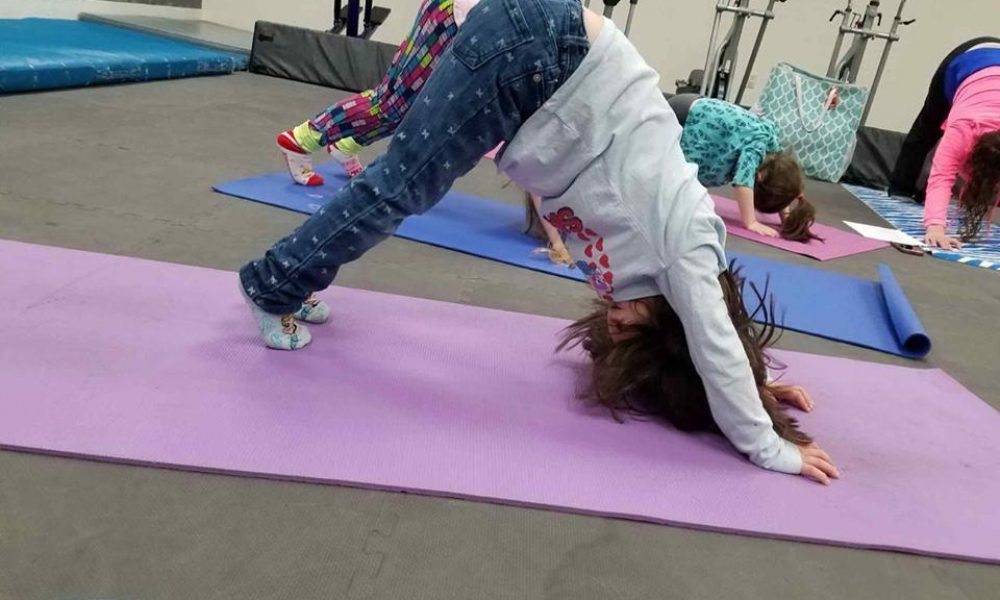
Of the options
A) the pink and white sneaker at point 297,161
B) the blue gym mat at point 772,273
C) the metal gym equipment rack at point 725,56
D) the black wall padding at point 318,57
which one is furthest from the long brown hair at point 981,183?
the black wall padding at point 318,57

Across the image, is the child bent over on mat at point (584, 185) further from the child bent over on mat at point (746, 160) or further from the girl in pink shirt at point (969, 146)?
the girl in pink shirt at point (969, 146)

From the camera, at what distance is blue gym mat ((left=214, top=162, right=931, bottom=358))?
2.38 m

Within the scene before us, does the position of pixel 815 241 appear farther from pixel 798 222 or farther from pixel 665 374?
pixel 665 374

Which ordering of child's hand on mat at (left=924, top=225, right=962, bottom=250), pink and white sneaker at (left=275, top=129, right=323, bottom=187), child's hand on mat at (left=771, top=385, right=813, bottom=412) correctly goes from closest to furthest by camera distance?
child's hand on mat at (left=771, top=385, right=813, bottom=412) → pink and white sneaker at (left=275, top=129, right=323, bottom=187) → child's hand on mat at (left=924, top=225, right=962, bottom=250)

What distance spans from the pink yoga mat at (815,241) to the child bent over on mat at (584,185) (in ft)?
6.78

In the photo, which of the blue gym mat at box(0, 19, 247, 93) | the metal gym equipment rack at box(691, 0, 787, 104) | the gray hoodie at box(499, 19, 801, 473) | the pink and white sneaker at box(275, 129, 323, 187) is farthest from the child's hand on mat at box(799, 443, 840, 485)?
the metal gym equipment rack at box(691, 0, 787, 104)

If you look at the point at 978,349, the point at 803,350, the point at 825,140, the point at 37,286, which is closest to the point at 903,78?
the point at 825,140

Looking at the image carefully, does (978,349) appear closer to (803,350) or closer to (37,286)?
(803,350)

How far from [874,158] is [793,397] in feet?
16.1

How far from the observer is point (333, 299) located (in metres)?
1.93

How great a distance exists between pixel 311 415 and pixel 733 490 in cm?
79

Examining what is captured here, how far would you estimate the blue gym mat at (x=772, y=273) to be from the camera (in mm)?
2383

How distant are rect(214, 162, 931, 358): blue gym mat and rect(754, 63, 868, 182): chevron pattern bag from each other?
8.87 ft

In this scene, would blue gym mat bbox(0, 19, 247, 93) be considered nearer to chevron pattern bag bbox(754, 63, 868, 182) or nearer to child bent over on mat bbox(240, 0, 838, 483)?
child bent over on mat bbox(240, 0, 838, 483)
